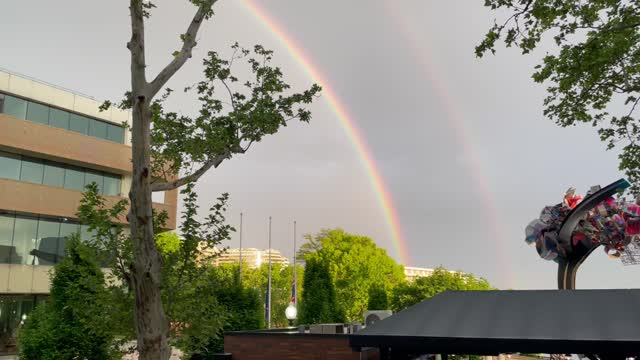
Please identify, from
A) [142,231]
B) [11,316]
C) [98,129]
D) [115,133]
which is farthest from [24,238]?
[142,231]

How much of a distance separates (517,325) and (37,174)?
3743 centimetres

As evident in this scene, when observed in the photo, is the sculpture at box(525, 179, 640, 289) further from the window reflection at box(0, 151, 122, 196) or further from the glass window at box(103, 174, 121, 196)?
the glass window at box(103, 174, 121, 196)

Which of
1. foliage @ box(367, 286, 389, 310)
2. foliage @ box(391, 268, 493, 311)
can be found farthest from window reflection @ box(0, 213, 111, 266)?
foliage @ box(391, 268, 493, 311)

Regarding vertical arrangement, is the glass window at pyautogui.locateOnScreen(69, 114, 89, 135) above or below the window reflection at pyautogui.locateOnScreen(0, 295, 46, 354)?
above

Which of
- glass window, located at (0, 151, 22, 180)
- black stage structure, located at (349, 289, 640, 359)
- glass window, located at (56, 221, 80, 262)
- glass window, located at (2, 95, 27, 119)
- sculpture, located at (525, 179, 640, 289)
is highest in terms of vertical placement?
glass window, located at (2, 95, 27, 119)

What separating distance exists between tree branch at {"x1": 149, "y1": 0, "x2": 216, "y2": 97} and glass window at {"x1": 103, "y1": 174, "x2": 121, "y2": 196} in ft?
117

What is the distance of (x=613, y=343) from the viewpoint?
793cm

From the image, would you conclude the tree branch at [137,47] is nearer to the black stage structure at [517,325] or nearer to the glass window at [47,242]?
the black stage structure at [517,325]

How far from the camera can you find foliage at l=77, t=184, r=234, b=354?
10219 millimetres

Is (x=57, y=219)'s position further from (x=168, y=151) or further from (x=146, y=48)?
(x=146, y=48)

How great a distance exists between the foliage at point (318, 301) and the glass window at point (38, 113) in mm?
22215

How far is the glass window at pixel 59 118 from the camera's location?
128ft

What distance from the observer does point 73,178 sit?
1610 inches

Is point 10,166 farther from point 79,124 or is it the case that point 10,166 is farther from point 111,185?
point 111,185
